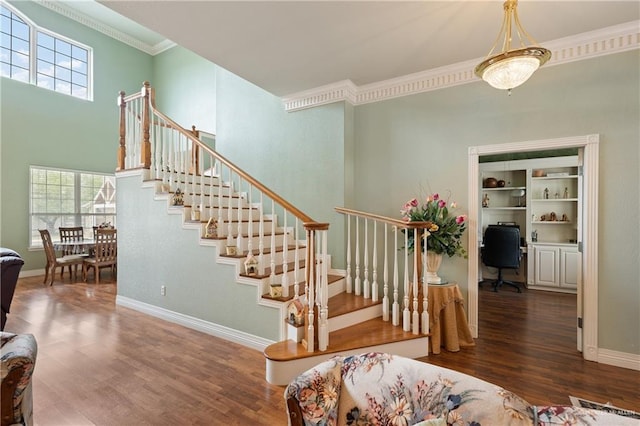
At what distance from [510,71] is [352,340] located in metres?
2.40

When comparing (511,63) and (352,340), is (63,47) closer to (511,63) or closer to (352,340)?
(352,340)

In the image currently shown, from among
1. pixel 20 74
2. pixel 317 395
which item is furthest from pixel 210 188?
pixel 20 74

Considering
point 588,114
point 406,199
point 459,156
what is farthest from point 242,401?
point 588,114

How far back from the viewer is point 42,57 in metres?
6.33

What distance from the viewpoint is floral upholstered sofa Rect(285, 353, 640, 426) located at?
942mm

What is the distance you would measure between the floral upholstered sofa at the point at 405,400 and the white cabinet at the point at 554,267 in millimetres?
5513

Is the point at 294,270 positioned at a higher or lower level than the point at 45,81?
lower

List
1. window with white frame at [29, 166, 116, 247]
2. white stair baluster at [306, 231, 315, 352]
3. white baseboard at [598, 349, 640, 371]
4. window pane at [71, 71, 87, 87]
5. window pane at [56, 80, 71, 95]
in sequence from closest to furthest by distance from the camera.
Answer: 1. white stair baluster at [306, 231, 315, 352]
2. white baseboard at [598, 349, 640, 371]
3. window with white frame at [29, 166, 116, 247]
4. window pane at [56, 80, 71, 95]
5. window pane at [71, 71, 87, 87]

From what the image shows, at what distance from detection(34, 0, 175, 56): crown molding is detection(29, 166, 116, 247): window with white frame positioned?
137 inches

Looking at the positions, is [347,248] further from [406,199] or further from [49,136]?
[49,136]

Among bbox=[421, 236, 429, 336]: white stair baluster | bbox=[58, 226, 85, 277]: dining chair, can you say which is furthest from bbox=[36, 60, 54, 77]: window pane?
bbox=[421, 236, 429, 336]: white stair baluster

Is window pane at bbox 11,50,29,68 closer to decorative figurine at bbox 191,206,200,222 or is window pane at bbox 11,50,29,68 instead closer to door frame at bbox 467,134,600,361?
decorative figurine at bbox 191,206,200,222

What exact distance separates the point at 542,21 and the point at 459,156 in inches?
53.0

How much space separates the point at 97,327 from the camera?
3.44m
